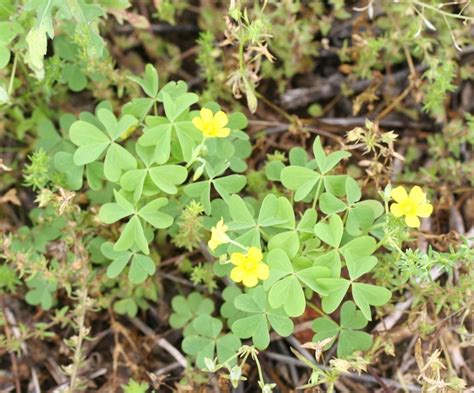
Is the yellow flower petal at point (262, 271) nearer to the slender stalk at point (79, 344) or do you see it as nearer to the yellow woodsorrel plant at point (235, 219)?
the yellow woodsorrel plant at point (235, 219)

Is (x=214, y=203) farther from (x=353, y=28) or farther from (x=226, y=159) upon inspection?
(x=353, y=28)

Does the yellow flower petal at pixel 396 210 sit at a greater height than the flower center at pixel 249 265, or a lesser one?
greater

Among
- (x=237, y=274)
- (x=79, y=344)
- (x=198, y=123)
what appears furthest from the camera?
(x=79, y=344)

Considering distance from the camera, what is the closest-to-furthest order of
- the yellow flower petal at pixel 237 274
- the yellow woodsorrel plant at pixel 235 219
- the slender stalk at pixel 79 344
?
the yellow flower petal at pixel 237 274 < the yellow woodsorrel plant at pixel 235 219 < the slender stalk at pixel 79 344

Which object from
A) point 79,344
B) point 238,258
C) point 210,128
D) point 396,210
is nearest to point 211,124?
point 210,128

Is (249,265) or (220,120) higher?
(220,120)

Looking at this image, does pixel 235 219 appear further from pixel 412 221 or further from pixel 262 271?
pixel 412 221

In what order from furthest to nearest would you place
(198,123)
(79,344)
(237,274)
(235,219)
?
(79,344) → (235,219) → (198,123) → (237,274)

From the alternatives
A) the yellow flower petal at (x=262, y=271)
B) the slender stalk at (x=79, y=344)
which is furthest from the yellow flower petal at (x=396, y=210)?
the slender stalk at (x=79, y=344)

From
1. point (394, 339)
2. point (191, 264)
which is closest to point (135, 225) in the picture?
point (191, 264)
